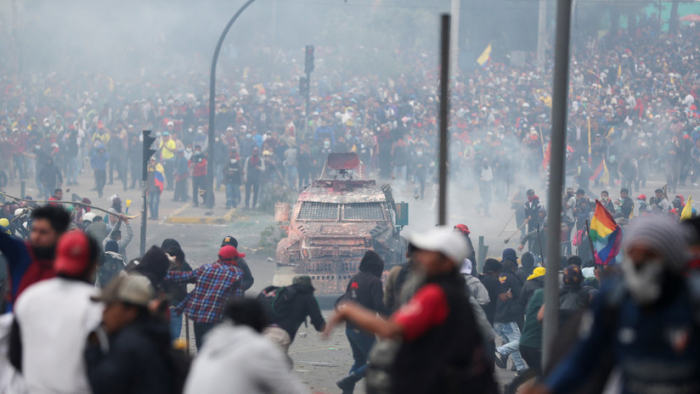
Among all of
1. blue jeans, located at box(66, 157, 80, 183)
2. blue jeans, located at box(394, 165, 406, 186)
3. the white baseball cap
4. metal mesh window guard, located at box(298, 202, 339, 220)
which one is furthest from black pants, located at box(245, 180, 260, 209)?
the white baseball cap

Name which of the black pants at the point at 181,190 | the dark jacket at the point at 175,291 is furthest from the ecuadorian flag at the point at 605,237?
the black pants at the point at 181,190

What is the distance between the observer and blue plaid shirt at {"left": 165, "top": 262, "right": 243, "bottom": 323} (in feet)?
25.8

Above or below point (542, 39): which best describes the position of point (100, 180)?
below

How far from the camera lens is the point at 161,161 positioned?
25047 mm

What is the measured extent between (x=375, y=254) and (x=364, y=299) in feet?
1.83

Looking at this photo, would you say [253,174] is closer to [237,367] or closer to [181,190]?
[181,190]

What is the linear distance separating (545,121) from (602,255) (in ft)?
57.1

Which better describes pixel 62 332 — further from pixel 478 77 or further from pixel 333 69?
pixel 333 69

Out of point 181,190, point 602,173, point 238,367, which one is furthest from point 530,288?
point 181,190

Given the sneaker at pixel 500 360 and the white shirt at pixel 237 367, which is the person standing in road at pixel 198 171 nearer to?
the sneaker at pixel 500 360

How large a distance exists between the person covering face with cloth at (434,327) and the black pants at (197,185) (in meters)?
20.5

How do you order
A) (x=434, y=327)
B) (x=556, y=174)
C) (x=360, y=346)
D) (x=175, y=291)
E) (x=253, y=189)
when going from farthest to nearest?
(x=253, y=189)
(x=360, y=346)
(x=175, y=291)
(x=556, y=174)
(x=434, y=327)

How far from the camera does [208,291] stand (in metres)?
7.90

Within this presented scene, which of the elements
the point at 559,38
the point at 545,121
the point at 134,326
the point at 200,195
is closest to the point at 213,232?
the point at 200,195
